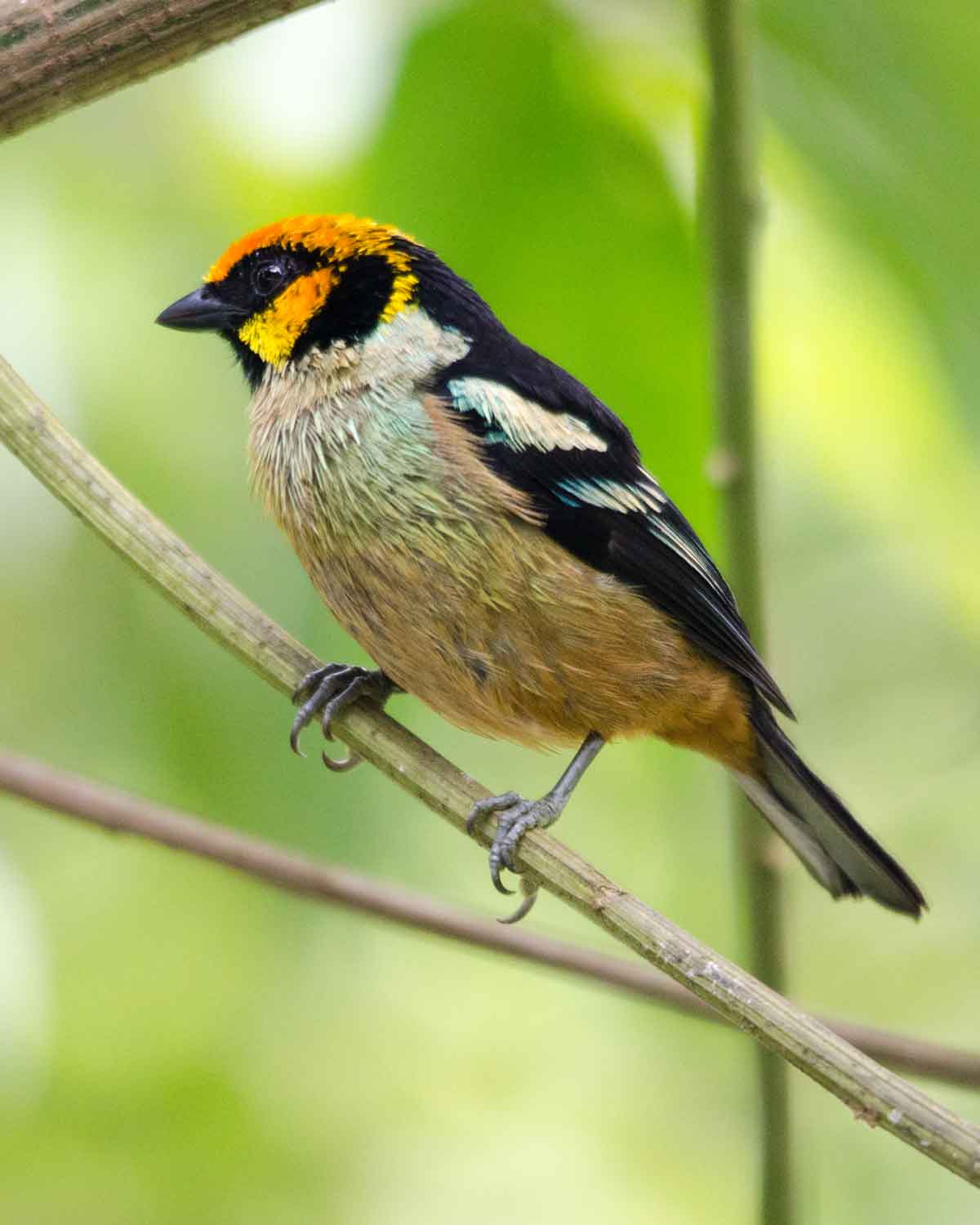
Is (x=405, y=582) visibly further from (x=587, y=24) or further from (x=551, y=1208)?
(x=551, y=1208)

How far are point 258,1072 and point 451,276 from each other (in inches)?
79.0

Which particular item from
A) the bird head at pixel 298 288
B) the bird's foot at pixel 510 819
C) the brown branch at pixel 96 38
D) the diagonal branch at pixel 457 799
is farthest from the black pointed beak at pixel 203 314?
the bird's foot at pixel 510 819

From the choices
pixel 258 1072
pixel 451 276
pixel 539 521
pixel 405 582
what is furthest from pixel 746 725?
pixel 258 1072

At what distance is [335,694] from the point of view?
2852 millimetres

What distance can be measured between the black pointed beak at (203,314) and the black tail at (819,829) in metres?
1.44

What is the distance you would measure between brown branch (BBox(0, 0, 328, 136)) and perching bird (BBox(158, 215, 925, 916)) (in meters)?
0.95

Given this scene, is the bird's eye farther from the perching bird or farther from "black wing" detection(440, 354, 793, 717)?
"black wing" detection(440, 354, 793, 717)

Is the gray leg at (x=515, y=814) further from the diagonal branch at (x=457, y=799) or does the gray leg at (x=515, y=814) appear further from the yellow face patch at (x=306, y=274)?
the yellow face patch at (x=306, y=274)

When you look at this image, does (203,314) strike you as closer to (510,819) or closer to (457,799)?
(510,819)

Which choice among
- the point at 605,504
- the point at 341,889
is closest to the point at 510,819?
the point at 341,889

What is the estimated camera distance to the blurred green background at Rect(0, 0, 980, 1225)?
2.44 m

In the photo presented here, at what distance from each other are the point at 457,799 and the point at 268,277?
4.78ft

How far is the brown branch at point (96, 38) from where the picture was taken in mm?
1915

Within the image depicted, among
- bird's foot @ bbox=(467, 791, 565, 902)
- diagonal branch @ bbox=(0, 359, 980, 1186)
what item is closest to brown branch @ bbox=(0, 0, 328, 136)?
diagonal branch @ bbox=(0, 359, 980, 1186)
